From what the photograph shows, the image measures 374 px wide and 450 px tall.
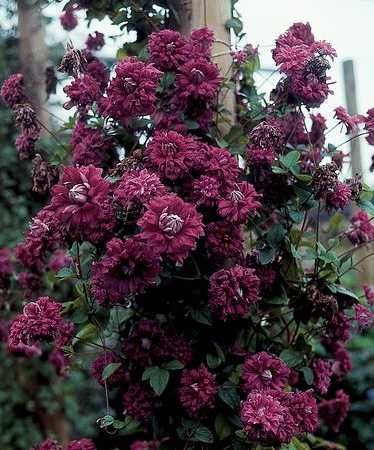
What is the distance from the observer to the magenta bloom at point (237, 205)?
1074mm

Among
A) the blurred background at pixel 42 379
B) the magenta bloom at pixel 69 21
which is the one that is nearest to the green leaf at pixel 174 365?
the magenta bloom at pixel 69 21

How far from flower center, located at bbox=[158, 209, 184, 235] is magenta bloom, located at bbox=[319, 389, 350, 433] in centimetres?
87

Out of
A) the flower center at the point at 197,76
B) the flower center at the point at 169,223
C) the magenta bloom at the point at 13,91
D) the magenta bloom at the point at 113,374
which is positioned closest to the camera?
the flower center at the point at 169,223

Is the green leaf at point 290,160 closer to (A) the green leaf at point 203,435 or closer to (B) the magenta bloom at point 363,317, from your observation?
(B) the magenta bloom at point 363,317

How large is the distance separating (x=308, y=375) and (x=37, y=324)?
1.84 ft

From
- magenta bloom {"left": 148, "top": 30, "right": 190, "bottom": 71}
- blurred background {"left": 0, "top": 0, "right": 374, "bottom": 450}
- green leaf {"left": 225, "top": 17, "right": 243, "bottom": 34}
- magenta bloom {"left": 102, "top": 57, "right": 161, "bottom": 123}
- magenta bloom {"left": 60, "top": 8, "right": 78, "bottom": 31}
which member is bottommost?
blurred background {"left": 0, "top": 0, "right": 374, "bottom": 450}

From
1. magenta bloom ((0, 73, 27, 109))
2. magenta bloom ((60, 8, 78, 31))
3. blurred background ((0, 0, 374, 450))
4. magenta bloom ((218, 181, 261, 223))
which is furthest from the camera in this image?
blurred background ((0, 0, 374, 450))

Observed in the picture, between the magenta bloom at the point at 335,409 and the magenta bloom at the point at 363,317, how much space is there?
31 cm

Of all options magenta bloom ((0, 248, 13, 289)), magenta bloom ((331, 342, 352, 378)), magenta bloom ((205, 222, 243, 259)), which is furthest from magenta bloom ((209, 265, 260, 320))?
magenta bloom ((0, 248, 13, 289))

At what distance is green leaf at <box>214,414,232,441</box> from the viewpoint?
3.98 ft

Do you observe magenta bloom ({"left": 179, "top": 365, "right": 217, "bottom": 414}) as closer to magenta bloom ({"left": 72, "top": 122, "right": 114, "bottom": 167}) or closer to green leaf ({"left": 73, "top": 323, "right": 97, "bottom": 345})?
green leaf ({"left": 73, "top": 323, "right": 97, "bottom": 345})

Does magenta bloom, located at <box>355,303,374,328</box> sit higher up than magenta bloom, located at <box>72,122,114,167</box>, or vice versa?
magenta bloom, located at <box>72,122,114,167</box>

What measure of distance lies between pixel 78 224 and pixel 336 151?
0.68 meters

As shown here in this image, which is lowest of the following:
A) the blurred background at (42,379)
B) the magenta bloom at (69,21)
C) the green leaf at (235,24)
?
the blurred background at (42,379)
